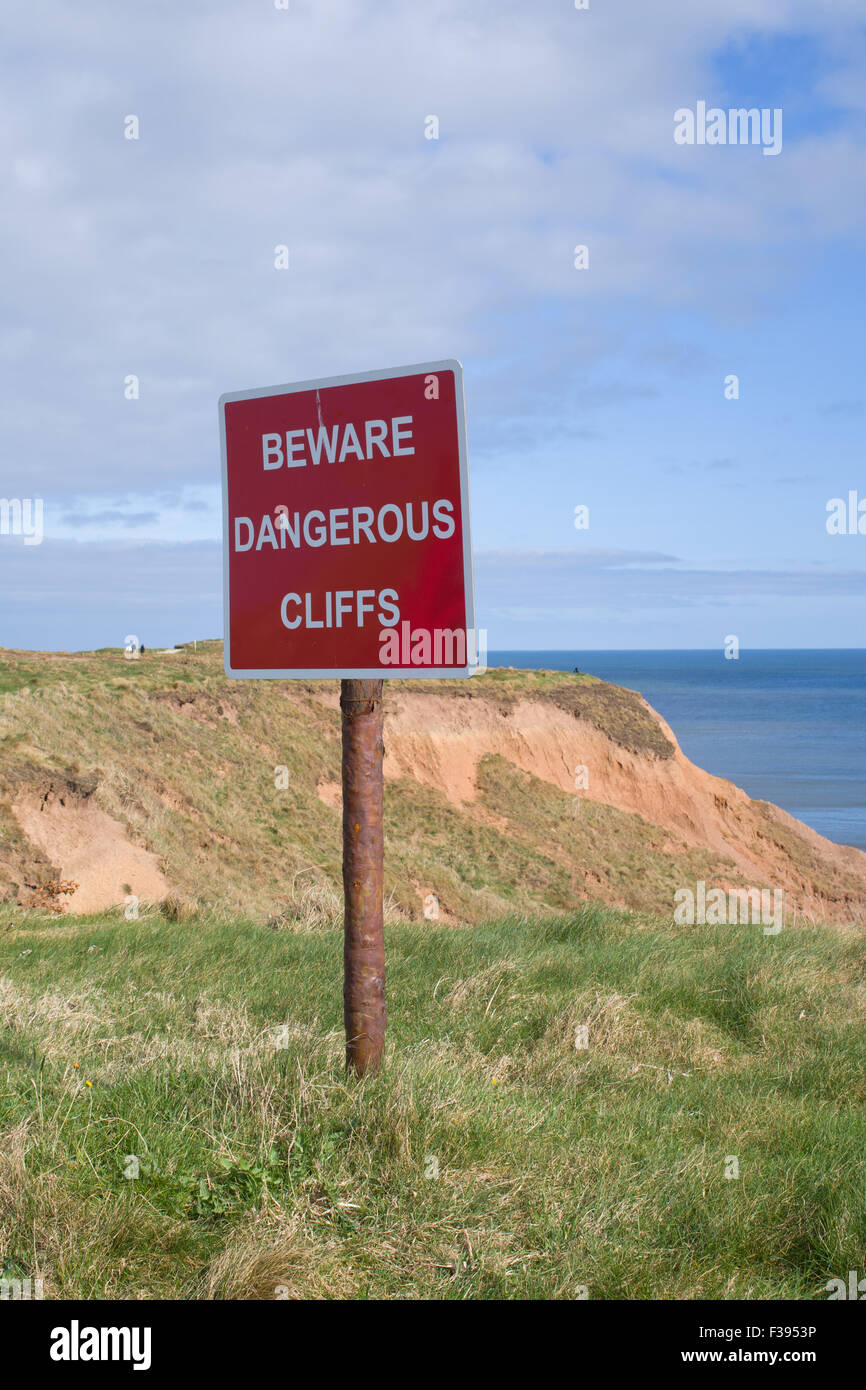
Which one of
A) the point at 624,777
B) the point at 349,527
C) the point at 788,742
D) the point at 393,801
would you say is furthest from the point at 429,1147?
the point at 788,742

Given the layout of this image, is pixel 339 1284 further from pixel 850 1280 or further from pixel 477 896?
pixel 477 896

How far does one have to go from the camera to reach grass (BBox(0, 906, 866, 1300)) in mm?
2949

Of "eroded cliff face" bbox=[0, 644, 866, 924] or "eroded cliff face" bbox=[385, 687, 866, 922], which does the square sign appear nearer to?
"eroded cliff face" bbox=[0, 644, 866, 924]

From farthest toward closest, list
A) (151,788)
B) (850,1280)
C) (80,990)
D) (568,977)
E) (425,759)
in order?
(425,759) < (151,788) < (568,977) < (80,990) < (850,1280)

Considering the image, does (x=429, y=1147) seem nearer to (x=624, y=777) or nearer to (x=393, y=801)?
(x=393, y=801)

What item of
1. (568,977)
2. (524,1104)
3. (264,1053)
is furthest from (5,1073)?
(568,977)

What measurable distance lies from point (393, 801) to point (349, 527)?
27.4 m

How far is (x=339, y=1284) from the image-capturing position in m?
2.90

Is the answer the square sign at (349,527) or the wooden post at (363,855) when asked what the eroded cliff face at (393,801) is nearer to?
the wooden post at (363,855)

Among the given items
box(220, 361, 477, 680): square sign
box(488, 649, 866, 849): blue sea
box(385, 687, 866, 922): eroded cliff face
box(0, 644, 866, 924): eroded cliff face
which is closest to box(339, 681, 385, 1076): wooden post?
box(220, 361, 477, 680): square sign

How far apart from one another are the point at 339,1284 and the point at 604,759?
37031mm

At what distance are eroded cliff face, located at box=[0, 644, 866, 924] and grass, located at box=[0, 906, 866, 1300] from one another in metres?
5.70

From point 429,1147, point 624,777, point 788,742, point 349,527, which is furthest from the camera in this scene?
point 788,742

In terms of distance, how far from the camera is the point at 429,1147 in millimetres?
3467
